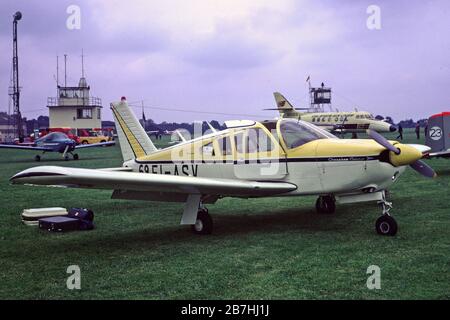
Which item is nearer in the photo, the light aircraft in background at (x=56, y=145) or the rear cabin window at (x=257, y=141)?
the rear cabin window at (x=257, y=141)

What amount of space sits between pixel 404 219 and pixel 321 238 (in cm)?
237

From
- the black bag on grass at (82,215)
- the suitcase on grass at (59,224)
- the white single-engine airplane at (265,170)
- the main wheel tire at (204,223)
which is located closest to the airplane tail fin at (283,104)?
the white single-engine airplane at (265,170)

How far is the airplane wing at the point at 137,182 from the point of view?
21.5 feet

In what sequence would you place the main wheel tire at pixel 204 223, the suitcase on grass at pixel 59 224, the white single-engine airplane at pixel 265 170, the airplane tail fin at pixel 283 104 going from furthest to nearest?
1. the airplane tail fin at pixel 283 104
2. the suitcase on grass at pixel 59 224
3. the main wheel tire at pixel 204 223
4. the white single-engine airplane at pixel 265 170

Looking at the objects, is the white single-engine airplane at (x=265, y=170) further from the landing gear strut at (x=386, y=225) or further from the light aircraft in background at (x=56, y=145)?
the light aircraft in background at (x=56, y=145)

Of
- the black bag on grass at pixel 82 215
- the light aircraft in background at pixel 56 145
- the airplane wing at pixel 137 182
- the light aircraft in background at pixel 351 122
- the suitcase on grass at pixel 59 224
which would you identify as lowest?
the suitcase on grass at pixel 59 224

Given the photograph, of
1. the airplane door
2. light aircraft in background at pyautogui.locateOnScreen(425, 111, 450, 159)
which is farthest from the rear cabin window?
light aircraft in background at pyautogui.locateOnScreen(425, 111, 450, 159)

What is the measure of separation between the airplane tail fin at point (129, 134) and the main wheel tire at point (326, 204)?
4.09 meters

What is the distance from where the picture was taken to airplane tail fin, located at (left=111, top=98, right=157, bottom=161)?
38.3 feet

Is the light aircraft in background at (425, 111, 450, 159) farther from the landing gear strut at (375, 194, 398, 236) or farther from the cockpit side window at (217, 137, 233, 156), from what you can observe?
the cockpit side window at (217, 137, 233, 156)

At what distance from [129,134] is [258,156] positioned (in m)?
3.96

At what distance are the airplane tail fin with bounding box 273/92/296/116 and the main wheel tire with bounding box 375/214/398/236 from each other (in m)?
55.9
